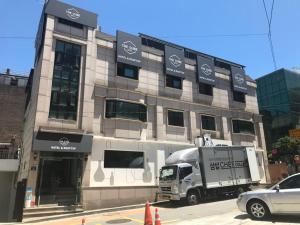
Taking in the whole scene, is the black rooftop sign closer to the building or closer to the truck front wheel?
the building

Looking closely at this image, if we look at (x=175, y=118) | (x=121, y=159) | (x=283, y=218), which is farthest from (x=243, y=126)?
(x=283, y=218)

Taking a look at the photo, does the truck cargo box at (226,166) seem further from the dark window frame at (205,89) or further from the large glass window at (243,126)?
the dark window frame at (205,89)

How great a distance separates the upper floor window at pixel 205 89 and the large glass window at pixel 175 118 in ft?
13.0

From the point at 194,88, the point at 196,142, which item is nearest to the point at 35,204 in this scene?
the point at 196,142

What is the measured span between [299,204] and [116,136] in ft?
46.4

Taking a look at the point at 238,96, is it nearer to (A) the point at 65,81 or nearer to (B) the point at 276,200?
(A) the point at 65,81

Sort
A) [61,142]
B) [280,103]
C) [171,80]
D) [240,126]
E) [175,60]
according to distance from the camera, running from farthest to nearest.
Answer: [280,103]
[240,126]
[175,60]
[171,80]
[61,142]

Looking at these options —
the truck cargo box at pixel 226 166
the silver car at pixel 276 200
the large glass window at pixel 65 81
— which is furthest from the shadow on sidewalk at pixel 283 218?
the large glass window at pixel 65 81

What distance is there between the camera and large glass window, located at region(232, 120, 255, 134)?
96.2 ft

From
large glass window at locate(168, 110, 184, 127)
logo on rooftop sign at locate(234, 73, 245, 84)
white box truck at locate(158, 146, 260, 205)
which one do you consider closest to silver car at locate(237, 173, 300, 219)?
white box truck at locate(158, 146, 260, 205)

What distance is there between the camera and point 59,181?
2005cm

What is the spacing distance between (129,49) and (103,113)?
20.3ft

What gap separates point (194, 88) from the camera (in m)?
27.5

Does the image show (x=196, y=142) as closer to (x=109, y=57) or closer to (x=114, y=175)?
(x=114, y=175)
